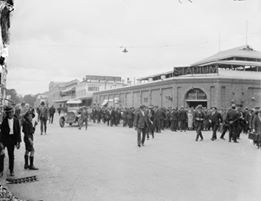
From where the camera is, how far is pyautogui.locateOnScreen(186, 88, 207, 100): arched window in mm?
35062

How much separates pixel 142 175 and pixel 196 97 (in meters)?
27.6

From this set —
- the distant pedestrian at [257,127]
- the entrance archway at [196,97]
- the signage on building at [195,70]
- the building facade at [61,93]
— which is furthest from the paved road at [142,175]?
the building facade at [61,93]

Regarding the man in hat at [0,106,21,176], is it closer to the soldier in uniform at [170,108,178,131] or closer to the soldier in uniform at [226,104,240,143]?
the soldier in uniform at [226,104,240,143]

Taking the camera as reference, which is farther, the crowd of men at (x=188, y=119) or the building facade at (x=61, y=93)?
the building facade at (x=61, y=93)

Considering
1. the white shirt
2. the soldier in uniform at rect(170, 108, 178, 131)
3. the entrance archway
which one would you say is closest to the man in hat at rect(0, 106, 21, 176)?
the white shirt

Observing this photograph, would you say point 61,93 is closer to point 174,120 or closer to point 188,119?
point 188,119

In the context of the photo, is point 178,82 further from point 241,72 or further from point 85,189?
point 85,189

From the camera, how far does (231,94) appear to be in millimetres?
34062

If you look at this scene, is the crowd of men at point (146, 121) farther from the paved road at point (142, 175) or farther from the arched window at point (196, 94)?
the arched window at point (196, 94)

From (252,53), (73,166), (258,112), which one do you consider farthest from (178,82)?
(73,166)

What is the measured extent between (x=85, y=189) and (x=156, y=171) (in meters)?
2.48

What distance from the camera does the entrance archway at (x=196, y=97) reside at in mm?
35062

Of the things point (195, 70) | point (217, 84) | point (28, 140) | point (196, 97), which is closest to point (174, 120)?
point (217, 84)

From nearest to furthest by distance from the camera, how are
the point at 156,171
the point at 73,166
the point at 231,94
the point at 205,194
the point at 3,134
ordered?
the point at 205,194 < the point at 3,134 < the point at 156,171 < the point at 73,166 < the point at 231,94
